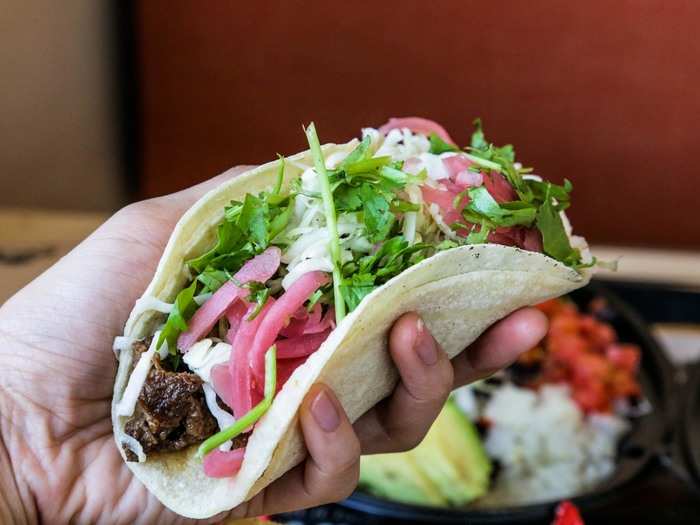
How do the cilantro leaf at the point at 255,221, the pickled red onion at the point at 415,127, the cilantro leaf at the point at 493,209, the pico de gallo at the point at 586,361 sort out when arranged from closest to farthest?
the cilantro leaf at the point at 255,221 < the cilantro leaf at the point at 493,209 < the pickled red onion at the point at 415,127 < the pico de gallo at the point at 586,361

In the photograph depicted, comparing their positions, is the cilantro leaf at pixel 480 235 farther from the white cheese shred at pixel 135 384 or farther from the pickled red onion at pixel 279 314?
the white cheese shred at pixel 135 384

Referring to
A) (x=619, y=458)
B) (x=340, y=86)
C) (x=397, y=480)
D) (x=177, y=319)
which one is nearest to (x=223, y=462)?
(x=177, y=319)

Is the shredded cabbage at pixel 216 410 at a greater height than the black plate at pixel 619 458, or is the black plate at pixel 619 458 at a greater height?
the shredded cabbage at pixel 216 410

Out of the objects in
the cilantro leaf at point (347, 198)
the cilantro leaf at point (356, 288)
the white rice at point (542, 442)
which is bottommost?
the white rice at point (542, 442)

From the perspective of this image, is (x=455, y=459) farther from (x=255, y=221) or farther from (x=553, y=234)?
(x=255, y=221)

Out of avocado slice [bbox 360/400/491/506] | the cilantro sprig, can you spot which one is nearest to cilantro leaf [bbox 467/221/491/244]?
the cilantro sprig

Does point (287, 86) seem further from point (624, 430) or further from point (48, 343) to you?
point (48, 343)

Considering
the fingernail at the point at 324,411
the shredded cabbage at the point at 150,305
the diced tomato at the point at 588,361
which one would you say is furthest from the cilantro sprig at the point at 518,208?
the diced tomato at the point at 588,361
